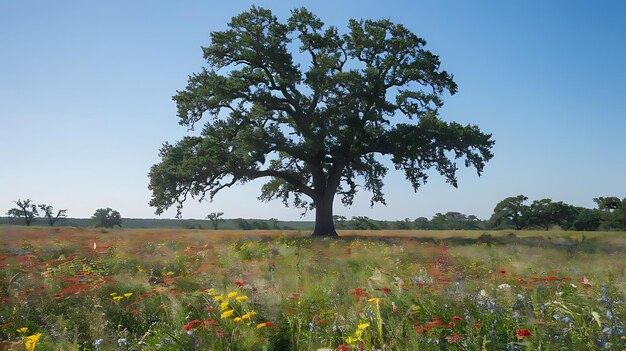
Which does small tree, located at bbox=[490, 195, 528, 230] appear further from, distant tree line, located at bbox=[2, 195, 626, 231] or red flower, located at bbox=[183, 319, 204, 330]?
red flower, located at bbox=[183, 319, 204, 330]

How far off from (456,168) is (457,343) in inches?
907

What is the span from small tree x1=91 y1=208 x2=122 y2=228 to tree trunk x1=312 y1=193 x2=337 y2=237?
91.6 feet

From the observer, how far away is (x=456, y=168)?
25.8 m

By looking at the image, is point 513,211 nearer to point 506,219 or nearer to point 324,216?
point 506,219

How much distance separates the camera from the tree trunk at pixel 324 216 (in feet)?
88.7

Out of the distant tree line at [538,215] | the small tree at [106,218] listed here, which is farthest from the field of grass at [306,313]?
the distant tree line at [538,215]

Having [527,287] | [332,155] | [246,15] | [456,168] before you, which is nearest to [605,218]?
[456,168]

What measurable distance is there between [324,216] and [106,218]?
29.6 meters

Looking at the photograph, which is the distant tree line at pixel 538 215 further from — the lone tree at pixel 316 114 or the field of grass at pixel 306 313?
the field of grass at pixel 306 313

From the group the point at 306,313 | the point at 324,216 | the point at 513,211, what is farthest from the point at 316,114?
the point at 513,211

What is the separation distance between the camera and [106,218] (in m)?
47.1

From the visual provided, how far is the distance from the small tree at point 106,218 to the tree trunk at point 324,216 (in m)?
27.9

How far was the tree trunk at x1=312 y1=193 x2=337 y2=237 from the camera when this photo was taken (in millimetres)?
27031

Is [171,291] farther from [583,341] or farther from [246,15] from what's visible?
[246,15]
